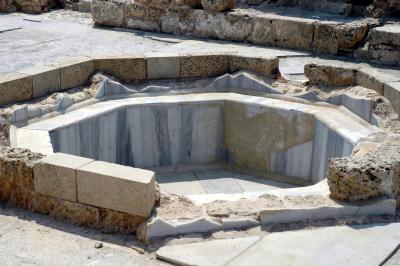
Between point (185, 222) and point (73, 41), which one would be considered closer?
point (185, 222)

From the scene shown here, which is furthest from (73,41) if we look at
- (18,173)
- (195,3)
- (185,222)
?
(185,222)

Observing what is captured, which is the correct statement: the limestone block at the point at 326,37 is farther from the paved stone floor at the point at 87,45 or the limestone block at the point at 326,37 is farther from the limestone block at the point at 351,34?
the paved stone floor at the point at 87,45

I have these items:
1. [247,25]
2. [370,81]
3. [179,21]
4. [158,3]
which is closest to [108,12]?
[158,3]

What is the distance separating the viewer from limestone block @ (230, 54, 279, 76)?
9.22 meters

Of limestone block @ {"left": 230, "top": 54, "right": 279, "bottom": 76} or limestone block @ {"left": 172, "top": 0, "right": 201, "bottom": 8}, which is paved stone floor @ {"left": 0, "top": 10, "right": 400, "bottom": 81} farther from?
limestone block @ {"left": 172, "top": 0, "right": 201, "bottom": 8}

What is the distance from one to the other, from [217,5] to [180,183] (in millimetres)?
4159

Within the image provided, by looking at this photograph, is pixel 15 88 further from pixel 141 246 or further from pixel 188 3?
pixel 188 3

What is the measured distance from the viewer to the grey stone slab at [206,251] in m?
4.73

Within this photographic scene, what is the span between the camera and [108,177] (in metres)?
5.12

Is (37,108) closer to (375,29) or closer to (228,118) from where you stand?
(228,118)

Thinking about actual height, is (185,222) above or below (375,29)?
below

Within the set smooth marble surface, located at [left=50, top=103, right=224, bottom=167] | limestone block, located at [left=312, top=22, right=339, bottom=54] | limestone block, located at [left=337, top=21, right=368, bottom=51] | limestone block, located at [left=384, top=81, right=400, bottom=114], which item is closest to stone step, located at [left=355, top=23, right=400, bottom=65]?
limestone block, located at [left=337, top=21, right=368, bottom=51]

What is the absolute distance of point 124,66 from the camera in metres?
9.12

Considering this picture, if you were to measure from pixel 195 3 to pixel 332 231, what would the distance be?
7.67 meters
